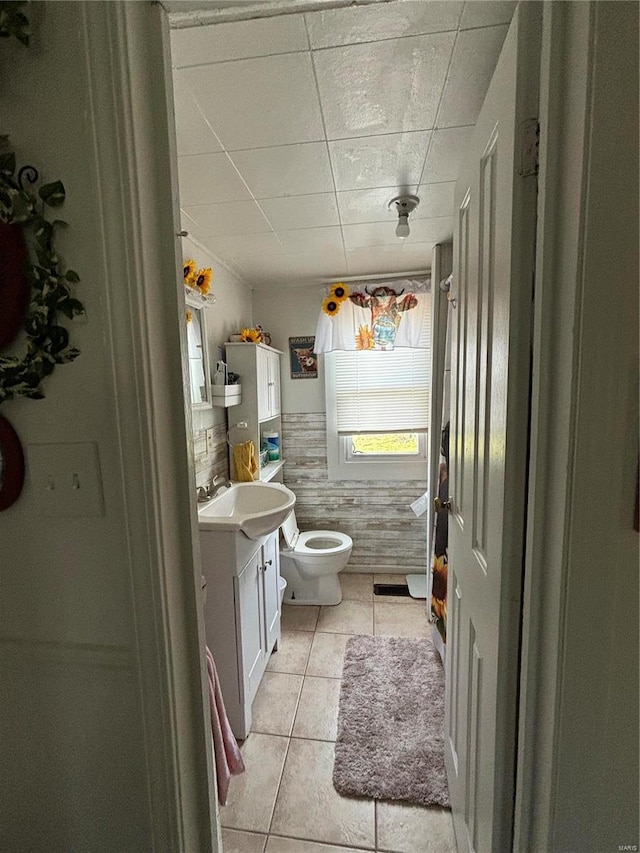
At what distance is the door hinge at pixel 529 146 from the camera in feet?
2.06

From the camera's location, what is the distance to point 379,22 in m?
0.81

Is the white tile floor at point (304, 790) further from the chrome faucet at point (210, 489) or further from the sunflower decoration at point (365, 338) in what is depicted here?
the sunflower decoration at point (365, 338)

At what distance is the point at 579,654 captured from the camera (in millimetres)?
580

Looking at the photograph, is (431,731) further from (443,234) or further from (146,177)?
(443,234)

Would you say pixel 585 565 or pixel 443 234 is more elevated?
pixel 443 234

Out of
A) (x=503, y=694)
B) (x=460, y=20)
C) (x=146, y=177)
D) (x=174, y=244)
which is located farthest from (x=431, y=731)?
(x=460, y=20)

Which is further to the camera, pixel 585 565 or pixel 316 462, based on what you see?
pixel 316 462

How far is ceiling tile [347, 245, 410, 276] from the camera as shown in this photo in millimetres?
2225

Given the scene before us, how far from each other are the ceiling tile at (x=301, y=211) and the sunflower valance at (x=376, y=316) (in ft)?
2.90

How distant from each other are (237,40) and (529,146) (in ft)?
2.31

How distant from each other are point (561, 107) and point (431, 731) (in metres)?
2.07

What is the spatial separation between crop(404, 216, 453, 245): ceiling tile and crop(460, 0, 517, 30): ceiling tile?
3.26 ft

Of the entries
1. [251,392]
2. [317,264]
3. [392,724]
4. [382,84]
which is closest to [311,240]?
[317,264]

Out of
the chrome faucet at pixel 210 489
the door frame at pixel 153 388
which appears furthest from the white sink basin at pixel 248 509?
the door frame at pixel 153 388
